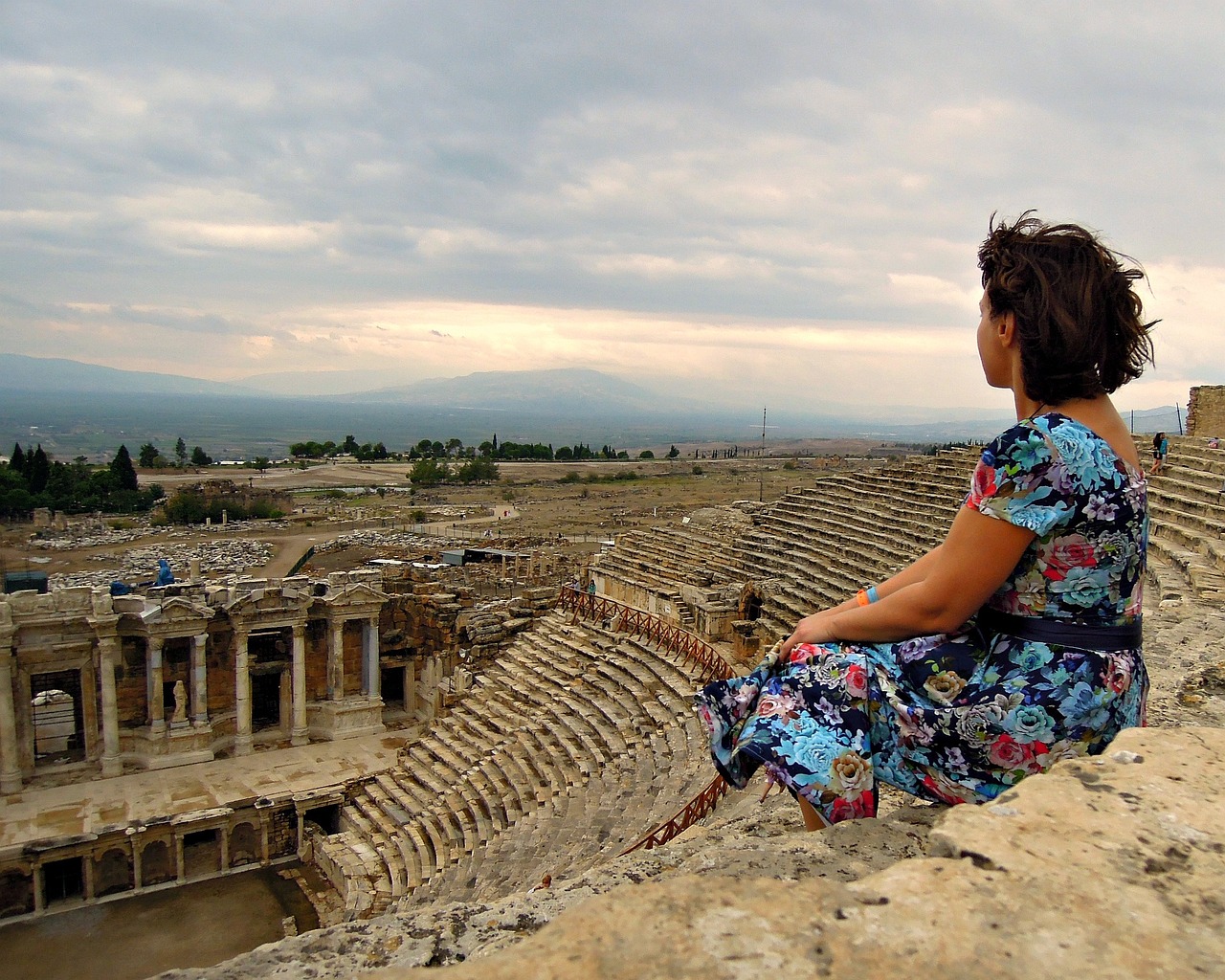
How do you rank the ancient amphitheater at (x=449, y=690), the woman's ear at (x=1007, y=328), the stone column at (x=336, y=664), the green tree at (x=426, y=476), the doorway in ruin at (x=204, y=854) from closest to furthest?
1. the woman's ear at (x=1007, y=328)
2. the ancient amphitheater at (x=449, y=690)
3. the doorway in ruin at (x=204, y=854)
4. the stone column at (x=336, y=664)
5. the green tree at (x=426, y=476)

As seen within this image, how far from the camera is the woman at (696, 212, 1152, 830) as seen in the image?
9.39ft

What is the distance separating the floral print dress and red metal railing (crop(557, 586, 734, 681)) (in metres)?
8.73

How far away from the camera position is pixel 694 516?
84.5 ft

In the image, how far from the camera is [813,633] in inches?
129

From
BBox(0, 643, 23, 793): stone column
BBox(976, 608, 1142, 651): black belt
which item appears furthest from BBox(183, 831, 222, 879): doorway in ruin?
BBox(976, 608, 1142, 651): black belt

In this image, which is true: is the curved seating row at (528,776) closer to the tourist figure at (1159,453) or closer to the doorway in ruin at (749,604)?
the doorway in ruin at (749,604)

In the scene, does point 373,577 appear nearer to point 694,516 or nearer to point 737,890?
point 694,516

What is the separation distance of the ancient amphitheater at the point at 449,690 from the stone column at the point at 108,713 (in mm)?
64

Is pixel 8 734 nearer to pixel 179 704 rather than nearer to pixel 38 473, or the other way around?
pixel 179 704

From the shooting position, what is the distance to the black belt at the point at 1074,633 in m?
2.91

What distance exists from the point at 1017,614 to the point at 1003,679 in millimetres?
223

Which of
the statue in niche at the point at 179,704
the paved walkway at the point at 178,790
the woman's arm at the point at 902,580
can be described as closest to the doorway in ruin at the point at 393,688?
the paved walkway at the point at 178,790

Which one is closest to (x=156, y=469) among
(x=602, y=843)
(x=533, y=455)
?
(x=533, y=455)

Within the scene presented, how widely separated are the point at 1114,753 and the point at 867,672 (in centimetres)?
77
